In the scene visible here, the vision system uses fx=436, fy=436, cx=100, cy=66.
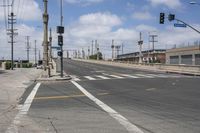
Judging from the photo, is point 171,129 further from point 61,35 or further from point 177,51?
point 177,51

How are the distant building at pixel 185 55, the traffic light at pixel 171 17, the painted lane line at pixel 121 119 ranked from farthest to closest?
1. the distant building at pixel 185 55
2. the traffic light at pixel 171 17
3. the painted lane line at pixel 121 119

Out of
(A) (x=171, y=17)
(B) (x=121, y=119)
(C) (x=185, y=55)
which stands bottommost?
(B) (x=121, y=119)

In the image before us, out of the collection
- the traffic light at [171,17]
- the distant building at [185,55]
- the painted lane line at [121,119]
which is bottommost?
the painted lane line at [121,119]

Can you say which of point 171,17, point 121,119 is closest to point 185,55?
point 171,17

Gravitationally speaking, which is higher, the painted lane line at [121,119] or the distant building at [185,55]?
the distant building at [185,55]

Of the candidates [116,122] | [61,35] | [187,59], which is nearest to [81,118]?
[116,122]

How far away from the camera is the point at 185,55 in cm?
11700

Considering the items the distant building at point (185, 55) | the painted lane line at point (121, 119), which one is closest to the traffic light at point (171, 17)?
the painted lane line at point (121, 119)

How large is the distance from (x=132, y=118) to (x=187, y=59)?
105 metres

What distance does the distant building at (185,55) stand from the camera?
354ft

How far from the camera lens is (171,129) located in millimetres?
10930

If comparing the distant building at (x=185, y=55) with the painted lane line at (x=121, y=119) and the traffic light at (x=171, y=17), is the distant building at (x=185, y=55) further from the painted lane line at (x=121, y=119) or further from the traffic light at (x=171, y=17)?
the painted lane line at (x=121, y=119)

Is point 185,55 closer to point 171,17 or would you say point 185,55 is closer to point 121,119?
point 171,17

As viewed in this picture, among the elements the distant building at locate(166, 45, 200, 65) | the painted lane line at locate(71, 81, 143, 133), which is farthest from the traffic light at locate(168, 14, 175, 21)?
the distant building at locate(166, 45, 200, 65)
